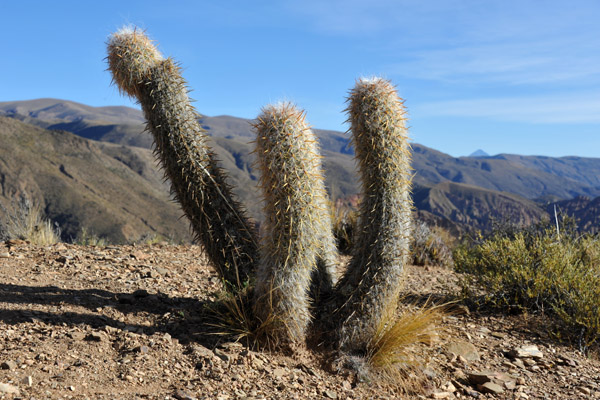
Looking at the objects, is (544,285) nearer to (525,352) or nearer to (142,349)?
(525,352)

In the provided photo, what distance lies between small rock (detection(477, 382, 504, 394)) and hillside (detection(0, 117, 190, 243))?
44064 millimetres

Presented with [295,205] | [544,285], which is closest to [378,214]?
[295,205]

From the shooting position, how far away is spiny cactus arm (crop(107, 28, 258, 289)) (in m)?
5.15

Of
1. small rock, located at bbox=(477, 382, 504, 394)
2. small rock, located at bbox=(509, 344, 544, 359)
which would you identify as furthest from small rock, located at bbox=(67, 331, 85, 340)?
small rock, located at bbox=(509, 344, 544, 359)

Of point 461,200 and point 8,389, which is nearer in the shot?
point 8,389

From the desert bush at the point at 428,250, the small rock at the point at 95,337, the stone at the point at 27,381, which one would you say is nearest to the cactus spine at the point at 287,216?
the small rock at the point at 95,337

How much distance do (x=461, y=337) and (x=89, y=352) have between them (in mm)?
3679

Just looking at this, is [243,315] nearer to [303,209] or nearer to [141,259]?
[303,209]

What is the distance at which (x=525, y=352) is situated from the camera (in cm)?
517

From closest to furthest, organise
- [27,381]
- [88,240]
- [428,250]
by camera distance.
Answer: [27,381] → [428,250] → [88,240]

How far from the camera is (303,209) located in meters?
4.44

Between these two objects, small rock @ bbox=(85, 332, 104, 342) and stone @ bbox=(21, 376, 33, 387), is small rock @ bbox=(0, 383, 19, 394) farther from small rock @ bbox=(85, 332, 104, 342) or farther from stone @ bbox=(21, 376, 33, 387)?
small rock @ bbox=(85, 332, 104, 342)

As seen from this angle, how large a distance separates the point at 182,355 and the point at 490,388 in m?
2.71

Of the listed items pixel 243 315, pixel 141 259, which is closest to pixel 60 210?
pixel 141 259
